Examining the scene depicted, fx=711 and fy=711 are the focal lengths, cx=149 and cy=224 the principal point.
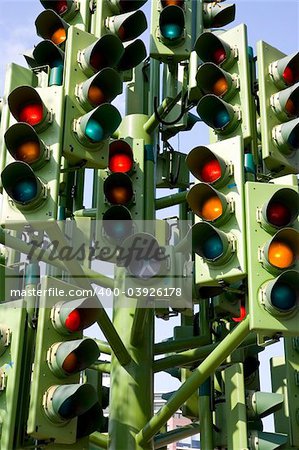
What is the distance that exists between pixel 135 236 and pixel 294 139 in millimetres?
1642

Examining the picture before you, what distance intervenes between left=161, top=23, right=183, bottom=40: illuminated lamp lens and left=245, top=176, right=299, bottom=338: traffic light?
2.84m

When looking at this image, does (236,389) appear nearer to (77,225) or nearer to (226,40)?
(77,225)

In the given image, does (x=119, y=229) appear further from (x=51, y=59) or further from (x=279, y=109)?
(x=279, y=109)

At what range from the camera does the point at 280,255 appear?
17.6ft

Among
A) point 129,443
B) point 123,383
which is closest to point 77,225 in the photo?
point 123,383

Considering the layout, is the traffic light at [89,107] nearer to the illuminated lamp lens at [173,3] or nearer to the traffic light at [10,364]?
the traffic light at [10,364]

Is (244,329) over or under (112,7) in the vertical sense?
under

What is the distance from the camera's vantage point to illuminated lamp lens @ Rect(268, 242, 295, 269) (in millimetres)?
5340

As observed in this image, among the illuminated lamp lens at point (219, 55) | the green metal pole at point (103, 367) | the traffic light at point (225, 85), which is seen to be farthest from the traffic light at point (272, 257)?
the green metal pole at point (103, 367)

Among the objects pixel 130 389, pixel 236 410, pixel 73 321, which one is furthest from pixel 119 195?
pixel 236 410

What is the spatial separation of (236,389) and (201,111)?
245 cm

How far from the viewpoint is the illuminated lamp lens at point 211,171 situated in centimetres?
586

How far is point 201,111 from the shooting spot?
639 cm

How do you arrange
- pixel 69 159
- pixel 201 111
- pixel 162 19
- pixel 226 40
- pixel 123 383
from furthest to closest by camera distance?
pixel 162 19 → pixel 123 383 → pixel 226 40 → pixel 201 111 → pixel 69 159
